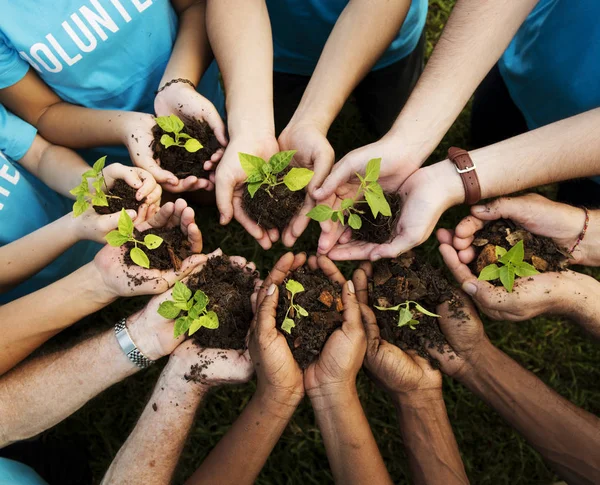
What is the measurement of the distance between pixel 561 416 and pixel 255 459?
5.02 ft

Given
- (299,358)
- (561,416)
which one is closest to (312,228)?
(299,358)

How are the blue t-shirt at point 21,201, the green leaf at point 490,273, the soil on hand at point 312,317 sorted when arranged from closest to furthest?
the green leaf at point 490,273, the soil on hand at point 312,317, the blue t-shirt at point 21,201

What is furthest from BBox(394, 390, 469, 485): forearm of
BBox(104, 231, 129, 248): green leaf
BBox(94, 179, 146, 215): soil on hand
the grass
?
BBox(94, 179, 146, 215): soil on hand

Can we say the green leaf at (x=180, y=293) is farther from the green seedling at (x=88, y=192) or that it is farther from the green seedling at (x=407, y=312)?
the green seedling at (x=407, y=312)

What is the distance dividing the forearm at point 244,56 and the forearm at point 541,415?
1748mm

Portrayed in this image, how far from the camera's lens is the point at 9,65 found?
6.75ft

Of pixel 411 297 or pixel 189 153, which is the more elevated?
pixel 189 153

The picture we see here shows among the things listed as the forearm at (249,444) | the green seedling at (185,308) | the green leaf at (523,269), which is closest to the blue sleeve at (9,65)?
the green seedling at (185,308)

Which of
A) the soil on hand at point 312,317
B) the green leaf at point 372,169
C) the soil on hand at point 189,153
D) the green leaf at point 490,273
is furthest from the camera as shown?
the soil on hand at point 189,153

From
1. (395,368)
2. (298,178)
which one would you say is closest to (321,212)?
(298,178)

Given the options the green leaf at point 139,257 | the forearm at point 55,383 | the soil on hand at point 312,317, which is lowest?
the soil on hand at point 312,317

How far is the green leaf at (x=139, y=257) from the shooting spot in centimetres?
211

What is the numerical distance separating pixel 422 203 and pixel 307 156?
2.14 ft

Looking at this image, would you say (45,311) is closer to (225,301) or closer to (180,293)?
(180,293)
